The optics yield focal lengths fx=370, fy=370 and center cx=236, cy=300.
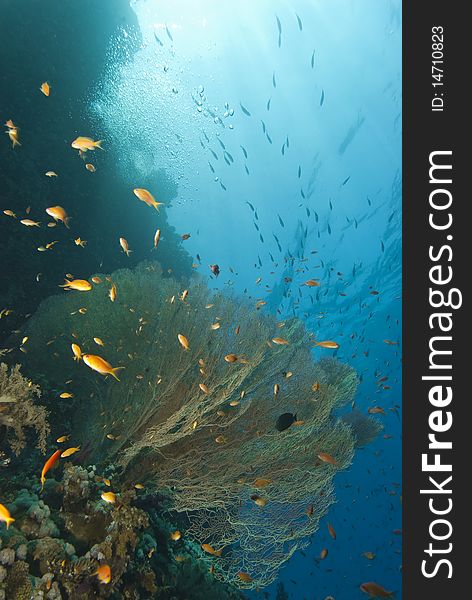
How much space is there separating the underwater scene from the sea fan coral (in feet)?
0.13

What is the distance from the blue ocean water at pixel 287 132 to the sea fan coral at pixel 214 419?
278 cm

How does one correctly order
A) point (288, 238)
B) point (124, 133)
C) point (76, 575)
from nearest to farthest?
point (76, 575) → point (124, 133) → point (288, 238)

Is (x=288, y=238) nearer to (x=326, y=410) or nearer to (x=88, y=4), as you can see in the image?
(x=88, y=4)

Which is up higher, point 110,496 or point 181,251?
point 181,251

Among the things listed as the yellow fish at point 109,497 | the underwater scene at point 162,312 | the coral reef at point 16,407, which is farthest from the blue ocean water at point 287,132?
the yellow fish at point 109,497

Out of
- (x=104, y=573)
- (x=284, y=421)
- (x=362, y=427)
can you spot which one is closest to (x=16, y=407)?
(x=104, y=573)

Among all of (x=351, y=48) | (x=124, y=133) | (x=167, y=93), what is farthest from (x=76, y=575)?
(x=167, y=93)

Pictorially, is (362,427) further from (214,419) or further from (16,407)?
(16,407)

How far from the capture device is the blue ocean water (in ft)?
54.6

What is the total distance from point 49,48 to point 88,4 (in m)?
2.45

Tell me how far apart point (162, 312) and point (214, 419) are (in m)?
2.13

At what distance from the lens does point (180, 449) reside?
6.09 meters

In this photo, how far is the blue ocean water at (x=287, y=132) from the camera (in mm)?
16656

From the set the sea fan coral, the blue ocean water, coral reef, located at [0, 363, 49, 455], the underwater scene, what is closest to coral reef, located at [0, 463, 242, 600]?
the underwater scene
